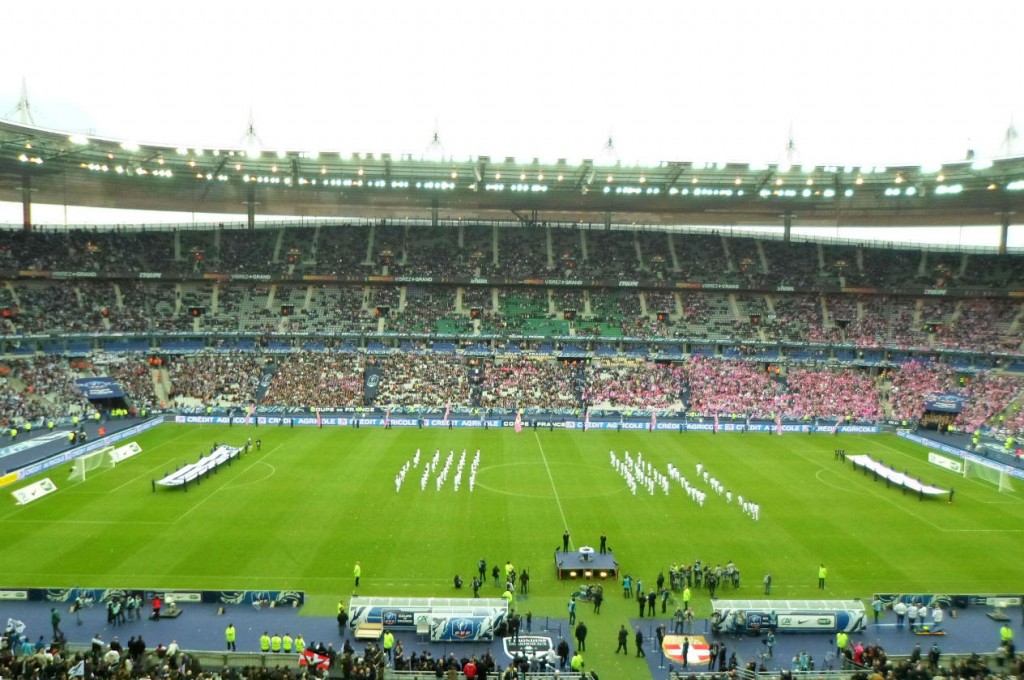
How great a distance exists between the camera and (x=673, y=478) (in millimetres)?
39312

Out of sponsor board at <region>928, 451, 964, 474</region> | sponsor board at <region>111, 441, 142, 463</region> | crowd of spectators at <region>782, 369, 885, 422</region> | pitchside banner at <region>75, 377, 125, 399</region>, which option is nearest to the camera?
sponsor board at <region>111, 441, 142, 463</region>

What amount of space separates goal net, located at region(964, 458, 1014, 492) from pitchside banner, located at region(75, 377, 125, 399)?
60.9 m

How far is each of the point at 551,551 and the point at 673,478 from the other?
42.5ft

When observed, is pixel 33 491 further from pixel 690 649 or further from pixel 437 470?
pixel 690 649

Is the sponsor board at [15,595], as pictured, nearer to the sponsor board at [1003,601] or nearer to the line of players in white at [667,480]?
the line of players in white at [667,480]

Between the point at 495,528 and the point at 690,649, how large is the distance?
38.1 ft

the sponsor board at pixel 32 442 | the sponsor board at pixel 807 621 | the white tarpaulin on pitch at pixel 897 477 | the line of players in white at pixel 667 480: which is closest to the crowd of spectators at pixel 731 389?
the white tarpaulin on pitch at pixel 897 477

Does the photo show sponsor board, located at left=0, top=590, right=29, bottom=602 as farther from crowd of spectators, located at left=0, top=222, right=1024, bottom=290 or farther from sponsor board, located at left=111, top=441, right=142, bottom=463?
crowd of spectators, located at left=0, top=222, right=1024, bottom=290

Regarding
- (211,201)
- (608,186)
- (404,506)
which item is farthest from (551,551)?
(211,201)

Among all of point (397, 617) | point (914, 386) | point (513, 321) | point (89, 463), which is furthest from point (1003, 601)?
point (513, 321)

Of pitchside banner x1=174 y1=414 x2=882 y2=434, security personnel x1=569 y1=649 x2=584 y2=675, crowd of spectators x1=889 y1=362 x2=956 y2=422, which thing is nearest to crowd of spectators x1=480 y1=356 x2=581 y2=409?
pitchside banner x1=174 y1=414 x2=882 y2=434

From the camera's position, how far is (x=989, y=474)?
133ft

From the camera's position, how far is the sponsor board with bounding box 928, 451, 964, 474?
43312 millimetres

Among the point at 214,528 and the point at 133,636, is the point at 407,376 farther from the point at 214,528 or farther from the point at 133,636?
the point at 133,636
